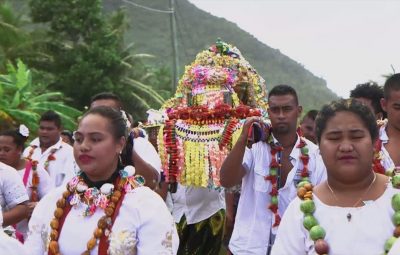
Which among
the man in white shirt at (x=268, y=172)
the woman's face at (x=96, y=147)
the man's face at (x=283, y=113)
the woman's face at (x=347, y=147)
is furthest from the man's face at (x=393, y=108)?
the woman's face at (x=96, y=147)

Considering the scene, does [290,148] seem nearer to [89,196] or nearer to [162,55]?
[89,196]

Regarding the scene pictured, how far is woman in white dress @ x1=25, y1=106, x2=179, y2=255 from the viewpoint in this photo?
358 centimetres

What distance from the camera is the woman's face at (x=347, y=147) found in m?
3.24

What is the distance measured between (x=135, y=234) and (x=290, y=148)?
2.33 meters

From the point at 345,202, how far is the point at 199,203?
12.7 ft

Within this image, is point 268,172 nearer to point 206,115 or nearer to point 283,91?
point 283,91

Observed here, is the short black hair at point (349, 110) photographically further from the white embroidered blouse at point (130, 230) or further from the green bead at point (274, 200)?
the green bead at point (274, 200)

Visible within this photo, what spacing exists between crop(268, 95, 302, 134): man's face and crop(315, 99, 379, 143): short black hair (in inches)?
82.0

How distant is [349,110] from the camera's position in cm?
335

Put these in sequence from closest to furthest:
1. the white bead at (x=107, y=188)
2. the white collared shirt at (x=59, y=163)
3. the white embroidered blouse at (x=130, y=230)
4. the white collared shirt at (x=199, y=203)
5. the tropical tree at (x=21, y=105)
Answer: the white embroidered blouse at (x=130, y=230), the white bead at (x=107, y=188), the white collared shirt at (x=199, y=203), the white collared shirt at (x=59, y=163), the tropical tree at (x=21, y=105)

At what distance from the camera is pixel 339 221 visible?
3248 mm

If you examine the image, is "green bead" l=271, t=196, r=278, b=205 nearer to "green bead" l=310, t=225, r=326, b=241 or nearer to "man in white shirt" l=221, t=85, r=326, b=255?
"man in white shirt" l=221, t=85, r=326, b=255

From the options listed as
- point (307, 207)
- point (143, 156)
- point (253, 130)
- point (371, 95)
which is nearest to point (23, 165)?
point (143, 156)

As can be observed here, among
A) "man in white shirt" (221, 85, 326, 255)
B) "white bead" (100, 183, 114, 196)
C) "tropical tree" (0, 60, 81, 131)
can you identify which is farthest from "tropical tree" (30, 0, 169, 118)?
"white bead" (100, 183, 114, 196)
